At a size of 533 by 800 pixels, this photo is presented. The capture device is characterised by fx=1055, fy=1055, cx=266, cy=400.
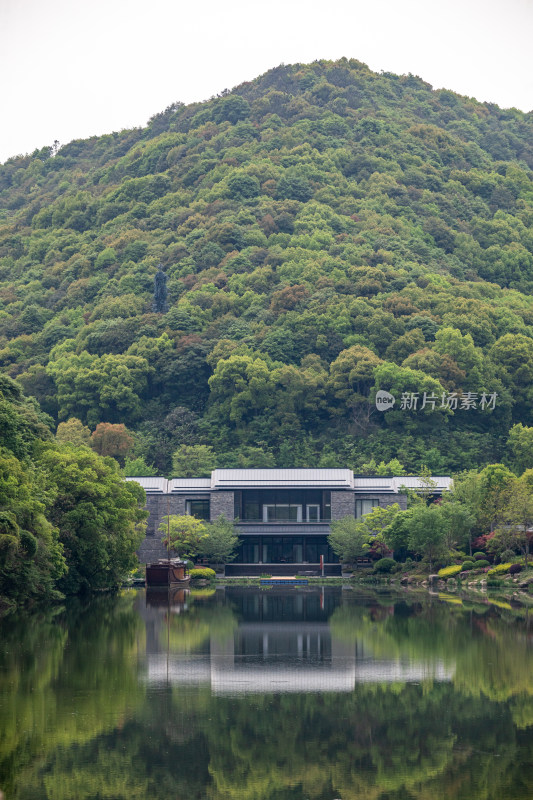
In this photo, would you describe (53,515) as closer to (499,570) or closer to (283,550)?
(499,570)

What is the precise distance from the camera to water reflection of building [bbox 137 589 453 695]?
→ 25.1m

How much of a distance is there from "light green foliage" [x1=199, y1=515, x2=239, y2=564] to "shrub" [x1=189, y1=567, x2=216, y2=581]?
3.27m

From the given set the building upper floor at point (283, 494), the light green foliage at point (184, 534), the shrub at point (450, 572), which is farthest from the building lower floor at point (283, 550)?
the shrub at point (450, 572)

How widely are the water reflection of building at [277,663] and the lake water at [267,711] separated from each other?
7 centimetres

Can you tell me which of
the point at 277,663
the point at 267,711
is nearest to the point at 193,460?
the point at 277,663

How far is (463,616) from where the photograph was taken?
4084 cm

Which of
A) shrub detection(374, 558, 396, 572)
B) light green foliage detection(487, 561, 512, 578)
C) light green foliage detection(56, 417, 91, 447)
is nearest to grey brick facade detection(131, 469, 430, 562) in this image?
shrub detection(374, 558, 396, 572)

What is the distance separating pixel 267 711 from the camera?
70.8ft

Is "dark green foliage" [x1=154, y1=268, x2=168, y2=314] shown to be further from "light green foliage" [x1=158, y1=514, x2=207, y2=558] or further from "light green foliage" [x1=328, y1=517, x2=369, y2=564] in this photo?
"light green foliage" [x1=328, y1=517, x2=369, y2=564]

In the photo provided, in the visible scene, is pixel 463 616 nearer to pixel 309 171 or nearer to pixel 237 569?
pixel 237 569

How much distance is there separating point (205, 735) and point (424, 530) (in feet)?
160

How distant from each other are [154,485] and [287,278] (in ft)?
157

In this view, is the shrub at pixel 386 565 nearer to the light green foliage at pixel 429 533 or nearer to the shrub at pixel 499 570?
the light green foliage at pixel 429 533

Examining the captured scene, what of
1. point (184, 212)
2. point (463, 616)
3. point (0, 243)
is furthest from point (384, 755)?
point (0, 243)
